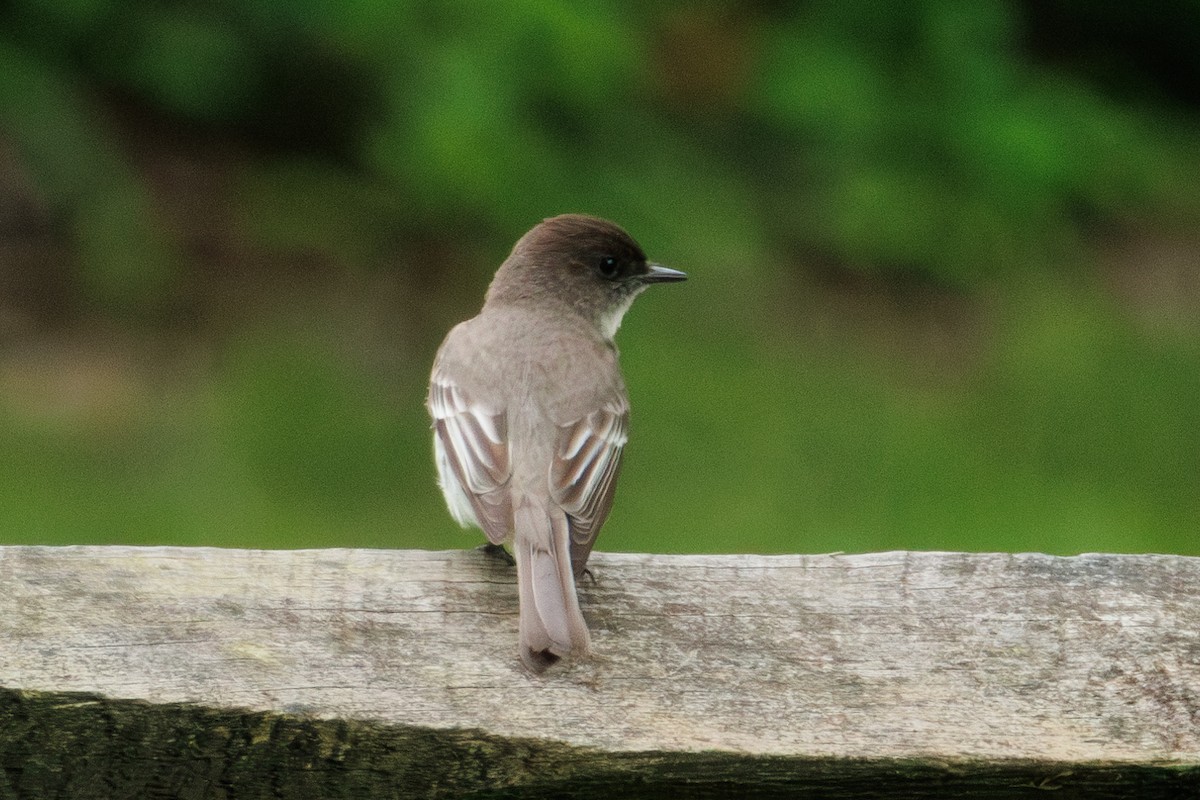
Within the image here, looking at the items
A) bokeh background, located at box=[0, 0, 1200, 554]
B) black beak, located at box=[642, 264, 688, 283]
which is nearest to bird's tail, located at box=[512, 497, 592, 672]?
black beak, located at box=[642, 264, 688, 283]

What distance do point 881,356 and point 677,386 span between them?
3.40 feet

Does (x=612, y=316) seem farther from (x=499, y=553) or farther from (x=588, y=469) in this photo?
(x=499, y=553)

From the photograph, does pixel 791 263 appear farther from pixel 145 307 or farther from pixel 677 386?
pixel 145 307

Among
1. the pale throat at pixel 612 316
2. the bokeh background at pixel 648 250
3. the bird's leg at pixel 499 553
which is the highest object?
the bokeh background at pixel 648 250

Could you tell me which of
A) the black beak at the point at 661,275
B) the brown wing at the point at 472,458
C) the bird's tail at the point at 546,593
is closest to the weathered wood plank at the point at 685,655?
the bird's tail at the point at 546,593

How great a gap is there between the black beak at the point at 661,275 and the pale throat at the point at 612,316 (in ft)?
0.31

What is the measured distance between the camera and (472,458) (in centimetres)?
395

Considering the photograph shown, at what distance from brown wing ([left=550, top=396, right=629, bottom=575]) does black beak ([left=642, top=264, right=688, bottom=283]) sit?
1.20m

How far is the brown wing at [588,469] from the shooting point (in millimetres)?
3510

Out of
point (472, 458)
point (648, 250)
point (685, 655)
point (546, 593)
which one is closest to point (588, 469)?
point (472, 458)

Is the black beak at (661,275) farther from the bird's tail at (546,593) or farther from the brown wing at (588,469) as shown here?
the bird's tail at (546,593)

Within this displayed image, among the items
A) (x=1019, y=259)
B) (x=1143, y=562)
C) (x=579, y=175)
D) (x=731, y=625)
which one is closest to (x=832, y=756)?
(x=731, y=625)

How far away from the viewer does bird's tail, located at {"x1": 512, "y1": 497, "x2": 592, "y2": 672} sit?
2713 mm

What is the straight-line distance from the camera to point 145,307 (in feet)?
24.9
